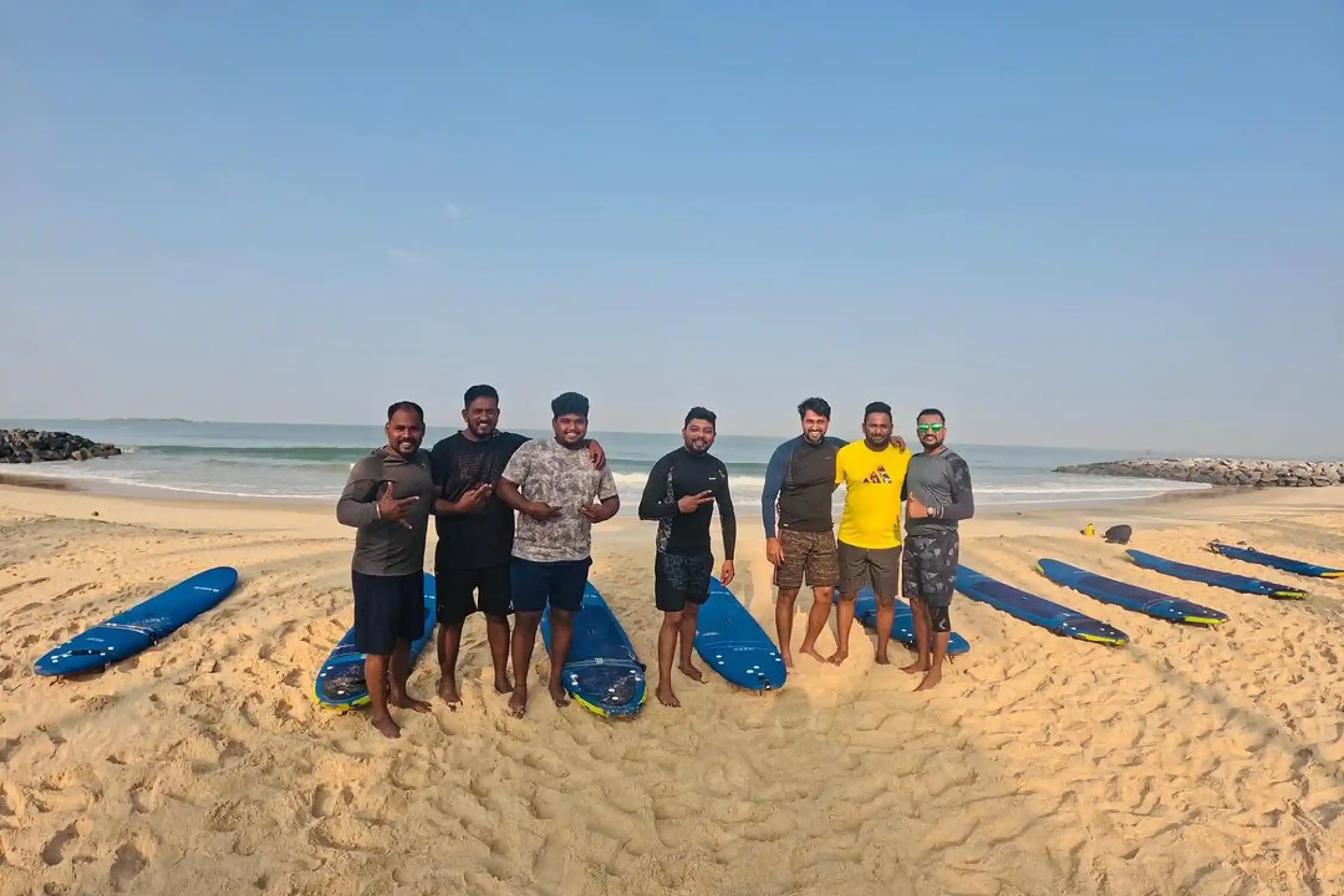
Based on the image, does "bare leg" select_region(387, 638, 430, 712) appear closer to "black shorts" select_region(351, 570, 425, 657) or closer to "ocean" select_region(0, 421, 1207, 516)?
"black shorts" select_region(351, 570, 425, 657)

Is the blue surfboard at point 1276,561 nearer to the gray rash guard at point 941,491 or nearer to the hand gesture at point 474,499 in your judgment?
the gray rash guard at point 941,491

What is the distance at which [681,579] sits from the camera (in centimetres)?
484

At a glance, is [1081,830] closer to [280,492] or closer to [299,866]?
[299,866]

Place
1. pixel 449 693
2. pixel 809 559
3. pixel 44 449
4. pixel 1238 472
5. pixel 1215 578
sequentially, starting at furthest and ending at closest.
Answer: pixel 1238 472 < pixel 44 449 < pixel 1215 578 < pixel 809 559 < pixel 449 693

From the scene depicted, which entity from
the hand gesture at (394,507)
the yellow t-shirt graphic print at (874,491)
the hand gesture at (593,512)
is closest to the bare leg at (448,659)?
the hand gesture at (394,507)

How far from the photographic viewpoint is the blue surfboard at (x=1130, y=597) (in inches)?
273

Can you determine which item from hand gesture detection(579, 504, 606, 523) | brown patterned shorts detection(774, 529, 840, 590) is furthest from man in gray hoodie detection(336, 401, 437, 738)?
brown patterned shorts detection(774, 529, 840, 590)

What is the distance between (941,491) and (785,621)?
166 cm

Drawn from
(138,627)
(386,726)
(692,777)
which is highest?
(138,627)

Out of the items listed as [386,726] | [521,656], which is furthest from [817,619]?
[386,726]

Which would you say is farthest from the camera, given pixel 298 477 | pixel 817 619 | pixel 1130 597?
pixel 298 477

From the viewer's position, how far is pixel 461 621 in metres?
4.62

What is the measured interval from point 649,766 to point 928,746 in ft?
6.07

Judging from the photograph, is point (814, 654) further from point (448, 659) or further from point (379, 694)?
point (379, 694)
